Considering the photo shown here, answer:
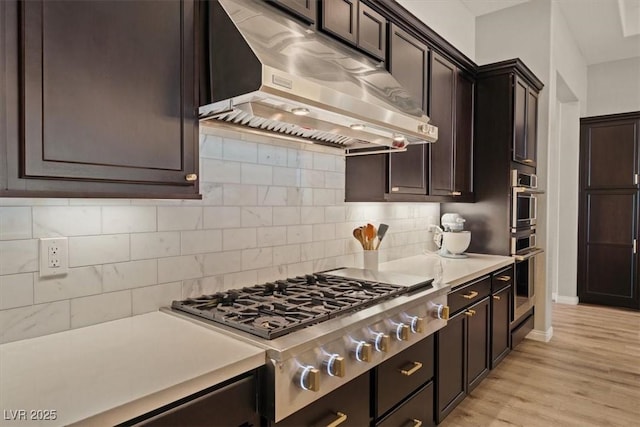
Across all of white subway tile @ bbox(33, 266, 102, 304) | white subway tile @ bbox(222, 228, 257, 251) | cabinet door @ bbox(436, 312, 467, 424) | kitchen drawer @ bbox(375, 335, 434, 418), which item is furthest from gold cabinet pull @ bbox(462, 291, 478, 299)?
white subway tile @ bbox(33, 266, 102, 304)

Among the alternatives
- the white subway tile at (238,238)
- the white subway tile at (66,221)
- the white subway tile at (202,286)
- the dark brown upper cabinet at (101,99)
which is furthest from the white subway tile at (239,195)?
the white subway tile at (66,221)

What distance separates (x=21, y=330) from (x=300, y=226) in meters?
1.34

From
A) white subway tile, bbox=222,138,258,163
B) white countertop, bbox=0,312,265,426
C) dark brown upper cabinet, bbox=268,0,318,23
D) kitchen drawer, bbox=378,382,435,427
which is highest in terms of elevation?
dark brown upper cabinet, bbox=268,0,318,23

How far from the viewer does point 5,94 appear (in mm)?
982

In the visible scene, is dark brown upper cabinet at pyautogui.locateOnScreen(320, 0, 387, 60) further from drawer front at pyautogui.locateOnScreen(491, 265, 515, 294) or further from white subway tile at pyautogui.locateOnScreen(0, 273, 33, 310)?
drawer front at pyautogui.locateOnScreen(491, 265, 515, 294)

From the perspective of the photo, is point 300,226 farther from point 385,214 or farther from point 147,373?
point 147,373

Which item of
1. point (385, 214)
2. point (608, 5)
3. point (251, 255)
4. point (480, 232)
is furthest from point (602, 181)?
point (251, 255)

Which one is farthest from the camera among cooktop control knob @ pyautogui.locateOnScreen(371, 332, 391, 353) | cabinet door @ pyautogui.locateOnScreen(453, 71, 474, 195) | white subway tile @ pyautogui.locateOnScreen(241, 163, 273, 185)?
cabinet door @ pyautogui.locateOnScreen(453, 71, 474, 195)

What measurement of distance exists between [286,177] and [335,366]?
3.67 ft

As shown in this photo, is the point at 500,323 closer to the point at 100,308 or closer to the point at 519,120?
the point at 519,120

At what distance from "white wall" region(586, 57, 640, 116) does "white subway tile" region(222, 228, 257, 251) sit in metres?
5.65

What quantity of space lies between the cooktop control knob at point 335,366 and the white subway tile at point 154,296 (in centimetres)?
72

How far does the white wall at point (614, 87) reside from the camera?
5348 mm

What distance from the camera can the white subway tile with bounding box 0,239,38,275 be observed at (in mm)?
1246
